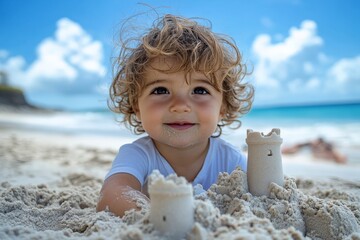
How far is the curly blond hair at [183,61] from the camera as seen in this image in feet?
7.33

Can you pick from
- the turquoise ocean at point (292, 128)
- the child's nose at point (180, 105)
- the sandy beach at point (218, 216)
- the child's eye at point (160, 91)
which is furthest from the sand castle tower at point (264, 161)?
the turquoise ocean at point (292, 128)

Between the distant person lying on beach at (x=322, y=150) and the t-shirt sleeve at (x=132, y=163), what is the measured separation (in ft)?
13.0

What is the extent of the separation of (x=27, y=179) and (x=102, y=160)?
4.84ft

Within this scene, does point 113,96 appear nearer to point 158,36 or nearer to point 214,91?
point 158,36

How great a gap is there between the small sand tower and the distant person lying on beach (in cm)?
473

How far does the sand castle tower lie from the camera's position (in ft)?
5.49

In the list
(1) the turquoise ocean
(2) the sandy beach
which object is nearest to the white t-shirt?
(2) the sandy beach

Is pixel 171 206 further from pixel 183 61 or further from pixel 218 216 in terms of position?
pixel 183 61

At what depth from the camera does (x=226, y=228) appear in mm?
1221

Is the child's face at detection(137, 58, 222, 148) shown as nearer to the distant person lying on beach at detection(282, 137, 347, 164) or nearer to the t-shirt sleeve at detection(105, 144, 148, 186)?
the t-shirt sleeve at detection(105, 144, 148, 186)

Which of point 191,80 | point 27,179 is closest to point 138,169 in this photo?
point 191,80

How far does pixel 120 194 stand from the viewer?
1881 millimetres

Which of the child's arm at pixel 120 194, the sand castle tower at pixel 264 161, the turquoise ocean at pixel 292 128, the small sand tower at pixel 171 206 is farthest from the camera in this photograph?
the turquoise ocean at pixel 292 128

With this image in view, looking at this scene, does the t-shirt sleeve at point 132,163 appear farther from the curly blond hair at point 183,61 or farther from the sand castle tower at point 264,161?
the sand castle tower at point 264,161
